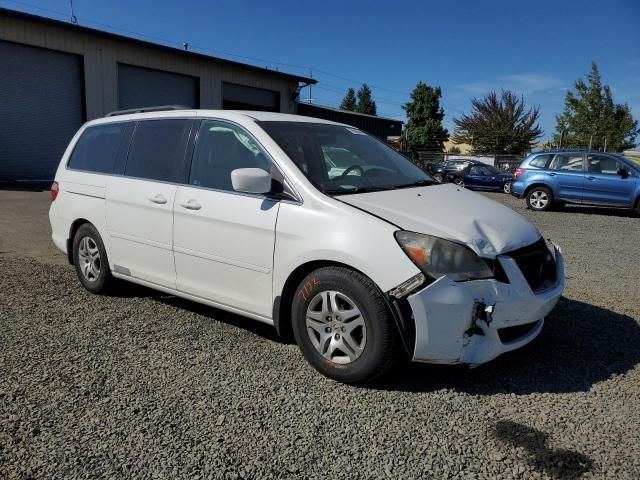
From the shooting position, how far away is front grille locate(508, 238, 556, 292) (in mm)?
3262

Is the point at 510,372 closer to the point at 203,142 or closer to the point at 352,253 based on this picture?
the point at 352,253

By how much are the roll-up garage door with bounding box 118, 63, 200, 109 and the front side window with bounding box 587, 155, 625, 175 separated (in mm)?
14834

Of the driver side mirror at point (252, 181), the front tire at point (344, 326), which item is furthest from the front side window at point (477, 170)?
the front tire at point (344, 326)

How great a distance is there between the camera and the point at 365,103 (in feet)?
287

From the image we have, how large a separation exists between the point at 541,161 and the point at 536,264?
1223cm

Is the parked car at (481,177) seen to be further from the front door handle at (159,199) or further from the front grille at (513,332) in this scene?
the front grille at (513,332)

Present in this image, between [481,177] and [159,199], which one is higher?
[159,199]

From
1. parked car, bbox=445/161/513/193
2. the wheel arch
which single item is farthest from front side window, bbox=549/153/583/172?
parked car, bbox=445/161/513/193

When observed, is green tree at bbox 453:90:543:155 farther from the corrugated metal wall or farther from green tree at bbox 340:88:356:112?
green tree at bbox 340:88:356:112

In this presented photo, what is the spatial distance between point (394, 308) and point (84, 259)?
135 inches

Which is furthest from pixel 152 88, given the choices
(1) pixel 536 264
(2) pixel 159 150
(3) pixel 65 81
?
(1) pixel 536 264

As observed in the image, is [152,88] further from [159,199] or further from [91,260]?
[159,199]

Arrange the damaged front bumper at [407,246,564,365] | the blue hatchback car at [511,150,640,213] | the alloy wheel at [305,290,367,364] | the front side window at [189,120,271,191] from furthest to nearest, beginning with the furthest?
the blue hatchback car at [511,150,640,213] → the front side window at [189,120,271,191] → the alloy wheel at [305,290,367,364] → the damaged front bumper at [407,246,564,365]

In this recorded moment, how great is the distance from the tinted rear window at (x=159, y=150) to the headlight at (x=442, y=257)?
2013 millimetres
